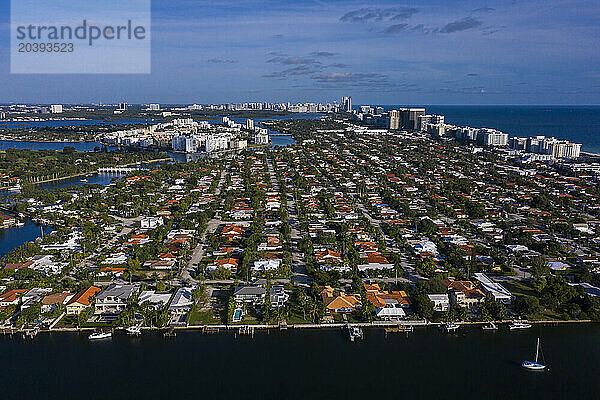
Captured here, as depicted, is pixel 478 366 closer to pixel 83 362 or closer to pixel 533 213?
pixel 83 362

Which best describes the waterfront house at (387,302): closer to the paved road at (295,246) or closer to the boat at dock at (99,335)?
the paved road at (295,246)

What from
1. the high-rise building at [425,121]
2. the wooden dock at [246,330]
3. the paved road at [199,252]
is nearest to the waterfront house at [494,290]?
the wooden dock at [246,330]

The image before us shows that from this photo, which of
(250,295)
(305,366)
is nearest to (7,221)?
(250,295)

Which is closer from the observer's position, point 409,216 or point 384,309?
point 384,309

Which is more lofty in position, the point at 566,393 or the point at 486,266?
the point at 486,266

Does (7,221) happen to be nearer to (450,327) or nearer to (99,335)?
(99,335)

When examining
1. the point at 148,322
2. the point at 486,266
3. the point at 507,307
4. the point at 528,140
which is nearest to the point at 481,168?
the point at 528,140

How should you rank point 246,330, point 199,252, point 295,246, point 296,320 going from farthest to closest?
point 295,246, point 199,252, point 296,320, point 246,330
